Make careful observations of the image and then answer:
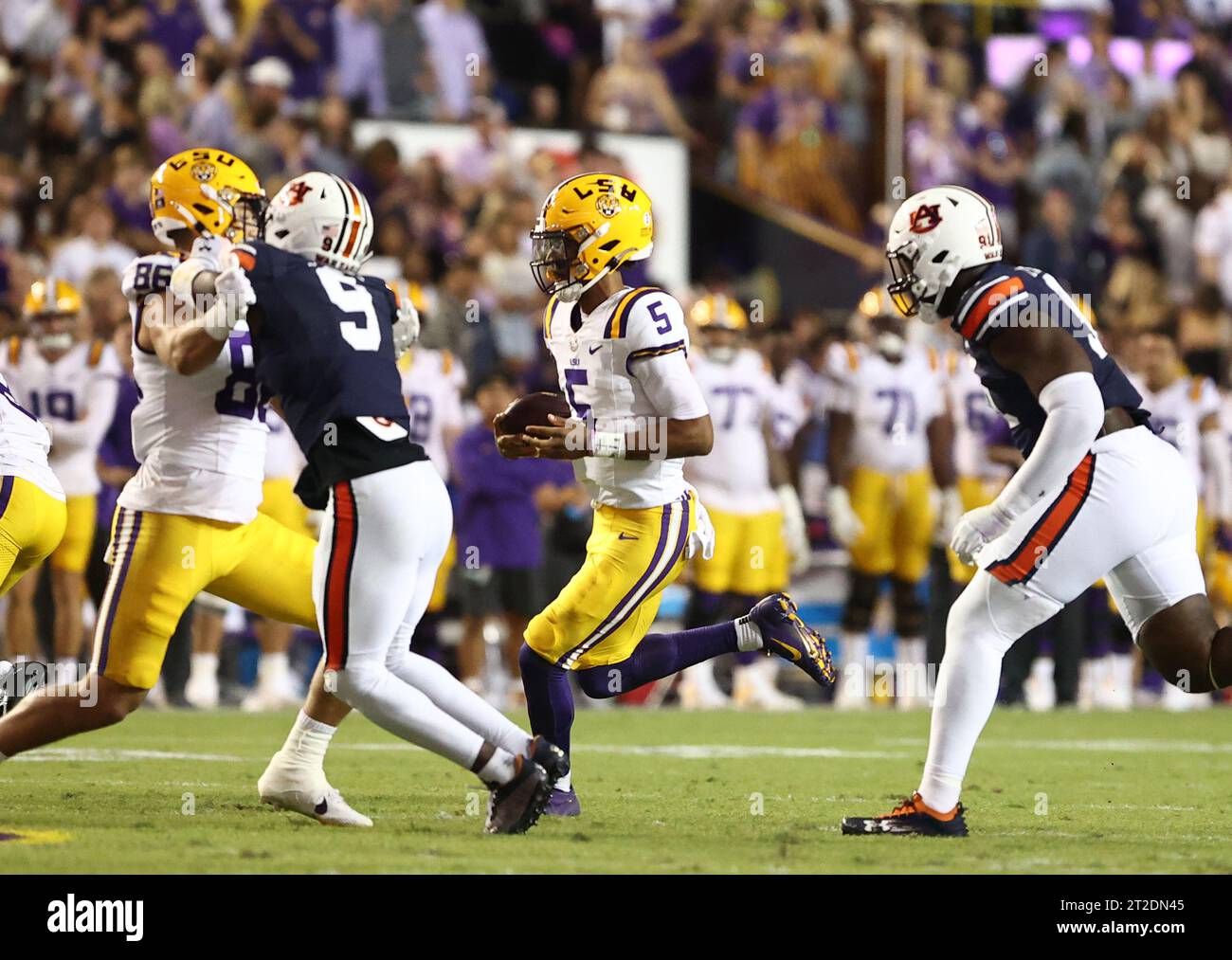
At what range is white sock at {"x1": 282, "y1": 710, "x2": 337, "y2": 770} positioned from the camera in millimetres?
5477

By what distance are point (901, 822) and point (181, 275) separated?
2441 millimetres

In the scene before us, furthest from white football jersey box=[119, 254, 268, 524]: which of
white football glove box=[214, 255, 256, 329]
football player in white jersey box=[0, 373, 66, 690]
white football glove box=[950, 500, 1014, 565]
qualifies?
white football glove box=[950, 500, 1014, 565]

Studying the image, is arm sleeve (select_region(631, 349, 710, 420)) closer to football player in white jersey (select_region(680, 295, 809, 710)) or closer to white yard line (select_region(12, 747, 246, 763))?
white yard line (select_region(12, 747, 246, 763))

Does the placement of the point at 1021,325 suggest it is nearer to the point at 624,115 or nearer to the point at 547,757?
the point at 547,757

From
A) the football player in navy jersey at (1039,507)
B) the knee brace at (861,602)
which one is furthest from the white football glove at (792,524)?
the football player in navy jersey at (1039,507)

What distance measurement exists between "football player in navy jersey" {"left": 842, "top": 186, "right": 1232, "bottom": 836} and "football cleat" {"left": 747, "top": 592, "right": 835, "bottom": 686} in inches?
36.1

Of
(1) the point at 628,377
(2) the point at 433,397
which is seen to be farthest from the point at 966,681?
(2) the point at 433,397

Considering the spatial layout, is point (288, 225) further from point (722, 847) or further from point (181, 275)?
point (722, 847)

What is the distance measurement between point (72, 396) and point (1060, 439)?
5.98 meters

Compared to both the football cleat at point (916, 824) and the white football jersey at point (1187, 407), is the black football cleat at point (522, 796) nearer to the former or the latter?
the football cleat at point (916, 824)

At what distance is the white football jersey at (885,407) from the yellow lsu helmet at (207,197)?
561 cm

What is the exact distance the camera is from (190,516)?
561 cm

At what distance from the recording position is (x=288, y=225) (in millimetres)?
5348

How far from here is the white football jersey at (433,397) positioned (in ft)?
34.2
